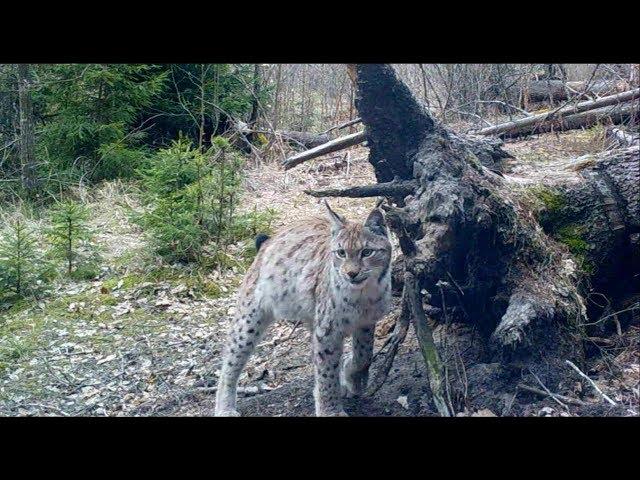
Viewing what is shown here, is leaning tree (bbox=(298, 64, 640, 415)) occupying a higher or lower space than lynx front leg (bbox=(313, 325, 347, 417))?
higher

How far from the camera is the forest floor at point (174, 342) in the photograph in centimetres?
374

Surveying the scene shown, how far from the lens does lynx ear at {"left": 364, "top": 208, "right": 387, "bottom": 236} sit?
138 inches

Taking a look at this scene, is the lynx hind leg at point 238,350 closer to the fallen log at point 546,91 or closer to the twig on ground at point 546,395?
the twig on ground at point 546,395

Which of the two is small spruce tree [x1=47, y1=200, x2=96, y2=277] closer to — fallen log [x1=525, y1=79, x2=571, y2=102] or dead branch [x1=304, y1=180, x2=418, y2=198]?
dead branch [x1=304, y1=180, x2=418, y2=198]

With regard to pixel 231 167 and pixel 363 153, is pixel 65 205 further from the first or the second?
pixel 363 153

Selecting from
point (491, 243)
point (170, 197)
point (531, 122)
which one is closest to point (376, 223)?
point (491, 243)

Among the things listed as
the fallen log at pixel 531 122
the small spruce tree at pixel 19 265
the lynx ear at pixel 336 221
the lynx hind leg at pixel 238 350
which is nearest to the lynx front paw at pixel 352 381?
the lynx hind leg at pixel 238 350

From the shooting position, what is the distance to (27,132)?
207 inches

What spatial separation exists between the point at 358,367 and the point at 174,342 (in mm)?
1089

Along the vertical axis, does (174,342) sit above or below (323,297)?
below

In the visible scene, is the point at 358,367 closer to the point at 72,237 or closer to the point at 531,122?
the point at 531,122

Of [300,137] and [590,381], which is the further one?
[300,137]

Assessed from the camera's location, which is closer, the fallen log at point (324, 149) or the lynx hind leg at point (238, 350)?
the lynx hind leg at point (238, 350)

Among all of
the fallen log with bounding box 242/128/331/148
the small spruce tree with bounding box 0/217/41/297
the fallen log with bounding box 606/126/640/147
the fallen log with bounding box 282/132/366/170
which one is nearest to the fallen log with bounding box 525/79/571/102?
the fallen log with bounding box 606/126/640/147
